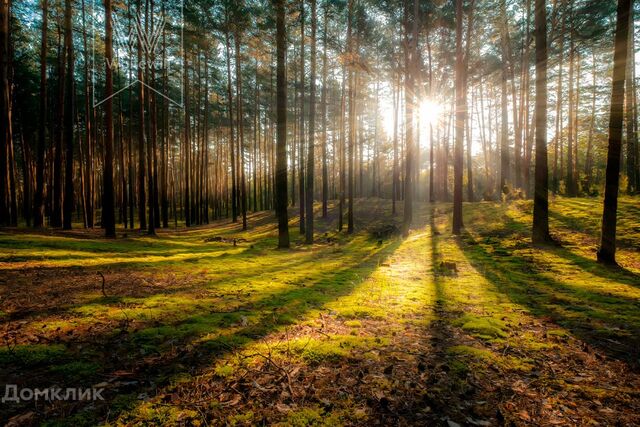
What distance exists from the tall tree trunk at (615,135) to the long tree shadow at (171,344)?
7.90m

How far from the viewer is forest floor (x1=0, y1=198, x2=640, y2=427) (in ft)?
8.04

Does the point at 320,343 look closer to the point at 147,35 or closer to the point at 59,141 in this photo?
the point at 59,141

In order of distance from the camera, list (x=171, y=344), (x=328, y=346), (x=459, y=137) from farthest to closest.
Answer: (x=459, y=137)
(x=328, y=346)
(x=171, y=344)

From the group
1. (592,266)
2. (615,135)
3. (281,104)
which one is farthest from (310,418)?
(281,104)

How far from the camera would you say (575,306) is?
523 centimetres

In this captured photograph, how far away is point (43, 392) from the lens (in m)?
2.44

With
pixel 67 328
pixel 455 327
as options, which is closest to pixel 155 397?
pixel 67 328

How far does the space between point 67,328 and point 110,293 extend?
1.74 m

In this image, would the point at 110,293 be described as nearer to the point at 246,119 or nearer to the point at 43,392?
the point at 43,392

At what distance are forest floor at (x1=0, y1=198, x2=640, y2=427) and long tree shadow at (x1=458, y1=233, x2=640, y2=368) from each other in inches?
1.4

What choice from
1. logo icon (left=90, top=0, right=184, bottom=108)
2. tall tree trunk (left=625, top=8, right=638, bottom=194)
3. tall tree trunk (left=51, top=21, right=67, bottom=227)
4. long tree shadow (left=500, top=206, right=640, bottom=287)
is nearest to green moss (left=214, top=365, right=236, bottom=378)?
long tree shadow (left=500, top=206, right=640, bottom=287)

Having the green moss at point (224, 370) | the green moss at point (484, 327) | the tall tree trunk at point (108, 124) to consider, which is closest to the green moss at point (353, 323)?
the green moss at point (484, 327)

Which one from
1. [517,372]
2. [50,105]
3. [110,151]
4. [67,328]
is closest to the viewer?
[517,372]

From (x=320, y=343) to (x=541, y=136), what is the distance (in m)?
10.8
